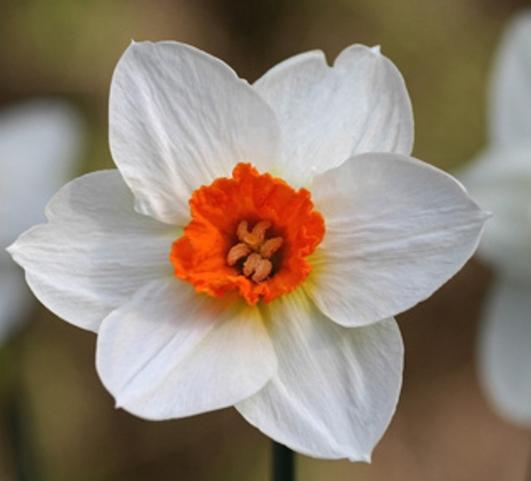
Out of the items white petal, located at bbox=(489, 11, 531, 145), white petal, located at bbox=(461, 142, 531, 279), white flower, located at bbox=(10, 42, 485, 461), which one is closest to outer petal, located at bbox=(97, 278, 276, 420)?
white flower, located at bbox=(10, 42, 485, 461)

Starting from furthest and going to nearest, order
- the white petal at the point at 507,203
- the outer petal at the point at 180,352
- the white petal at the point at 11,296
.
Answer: the white petal at the point at 11,296
the white petal at the point at 507,203
the outer petal at the point at 180,352

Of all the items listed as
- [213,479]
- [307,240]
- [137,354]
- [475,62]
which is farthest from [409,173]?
[475,62]

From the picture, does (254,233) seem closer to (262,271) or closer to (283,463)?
(262,271)

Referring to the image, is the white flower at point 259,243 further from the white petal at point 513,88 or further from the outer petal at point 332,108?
the white petal at point 513,88

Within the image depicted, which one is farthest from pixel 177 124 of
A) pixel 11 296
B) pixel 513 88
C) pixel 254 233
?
pixel 513 88

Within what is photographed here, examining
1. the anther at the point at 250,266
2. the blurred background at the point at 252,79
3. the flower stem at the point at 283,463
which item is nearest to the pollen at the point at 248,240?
the anther at the point at 250,266

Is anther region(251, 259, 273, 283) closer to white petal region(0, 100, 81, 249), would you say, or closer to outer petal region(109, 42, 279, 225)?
outer petal region(109, 42, 279, 225)

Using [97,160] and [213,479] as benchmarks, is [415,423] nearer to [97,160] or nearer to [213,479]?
[213,479]
